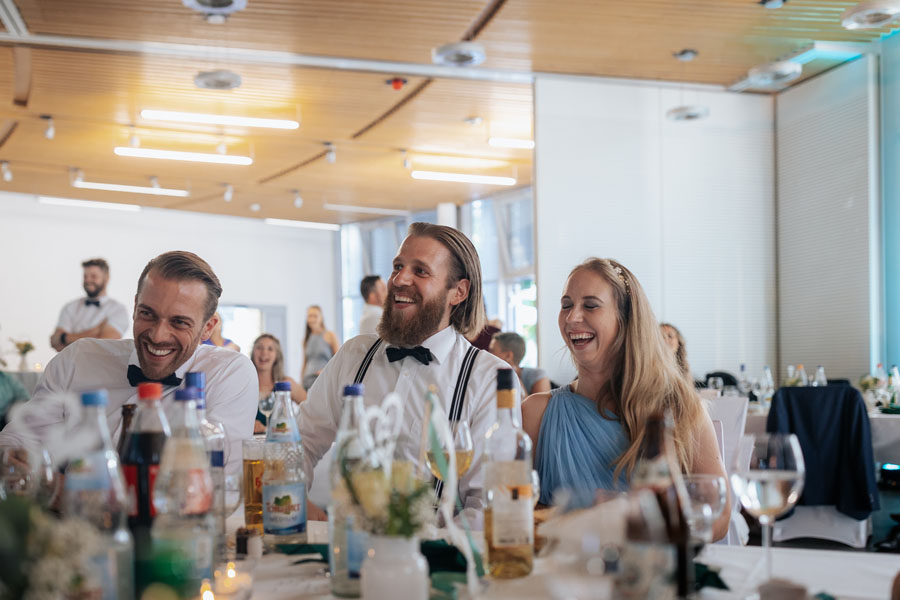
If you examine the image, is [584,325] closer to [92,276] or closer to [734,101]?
[734,101]

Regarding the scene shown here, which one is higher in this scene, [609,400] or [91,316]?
[91,316]

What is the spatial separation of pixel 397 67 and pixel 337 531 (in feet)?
19.7

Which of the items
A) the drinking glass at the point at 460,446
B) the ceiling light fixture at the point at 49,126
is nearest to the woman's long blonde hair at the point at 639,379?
the drinking glass at the point at 460,446

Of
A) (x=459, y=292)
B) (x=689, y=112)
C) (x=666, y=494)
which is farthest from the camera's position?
(x=689, y=112)

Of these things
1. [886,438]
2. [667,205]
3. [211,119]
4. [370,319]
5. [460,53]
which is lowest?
[886,438]

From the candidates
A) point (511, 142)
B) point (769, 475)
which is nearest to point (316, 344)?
point (511, 142)

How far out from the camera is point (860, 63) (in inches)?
270

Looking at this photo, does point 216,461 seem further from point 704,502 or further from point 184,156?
point 184,156

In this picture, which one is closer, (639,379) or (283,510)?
(283,510)

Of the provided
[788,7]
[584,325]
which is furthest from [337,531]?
[788,7]

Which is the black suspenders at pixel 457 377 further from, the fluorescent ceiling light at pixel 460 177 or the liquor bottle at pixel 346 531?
the fluorescent ceiling light at pixel 460 177

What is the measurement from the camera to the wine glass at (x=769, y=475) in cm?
129

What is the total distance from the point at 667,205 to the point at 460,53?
2.72m

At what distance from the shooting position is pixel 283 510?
1624 mm
